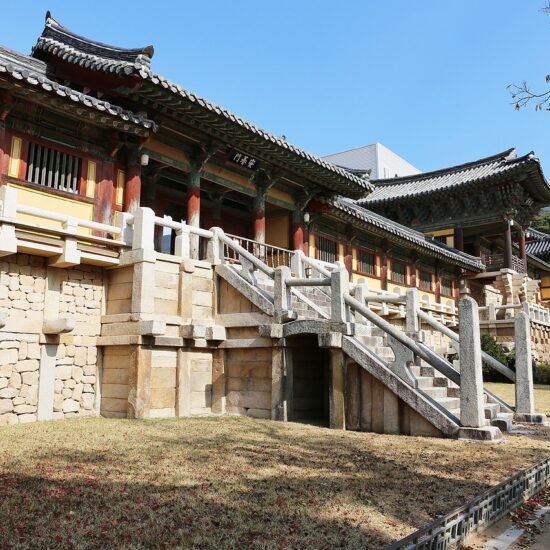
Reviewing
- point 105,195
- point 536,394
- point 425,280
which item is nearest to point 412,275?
point 425,280

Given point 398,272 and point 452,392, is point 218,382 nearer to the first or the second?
point 452,392

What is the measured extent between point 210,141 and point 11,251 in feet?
21.1

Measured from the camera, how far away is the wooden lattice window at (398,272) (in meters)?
25.0

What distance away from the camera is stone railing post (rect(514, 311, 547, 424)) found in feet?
35.3

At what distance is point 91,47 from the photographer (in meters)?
13.5

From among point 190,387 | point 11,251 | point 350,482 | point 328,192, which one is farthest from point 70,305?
point 328,192

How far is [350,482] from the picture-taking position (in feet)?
19.6

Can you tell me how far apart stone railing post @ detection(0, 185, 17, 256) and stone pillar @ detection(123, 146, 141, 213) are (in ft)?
10.9

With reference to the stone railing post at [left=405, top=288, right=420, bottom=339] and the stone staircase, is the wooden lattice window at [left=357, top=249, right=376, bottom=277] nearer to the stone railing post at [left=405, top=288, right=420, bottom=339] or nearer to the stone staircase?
the stone railing post at [left=405, top=288, right=420, bottom=339]

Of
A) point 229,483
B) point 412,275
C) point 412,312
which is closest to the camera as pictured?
point 229,483

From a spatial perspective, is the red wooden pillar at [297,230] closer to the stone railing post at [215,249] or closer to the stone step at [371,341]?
the stone railing post at [215,249]

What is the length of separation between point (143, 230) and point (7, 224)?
2.40m

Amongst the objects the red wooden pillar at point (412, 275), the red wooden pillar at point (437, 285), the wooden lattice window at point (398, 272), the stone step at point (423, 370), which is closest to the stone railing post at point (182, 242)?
the stone step at point (423, 370)

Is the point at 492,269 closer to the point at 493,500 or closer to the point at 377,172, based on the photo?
the point at 377,172
